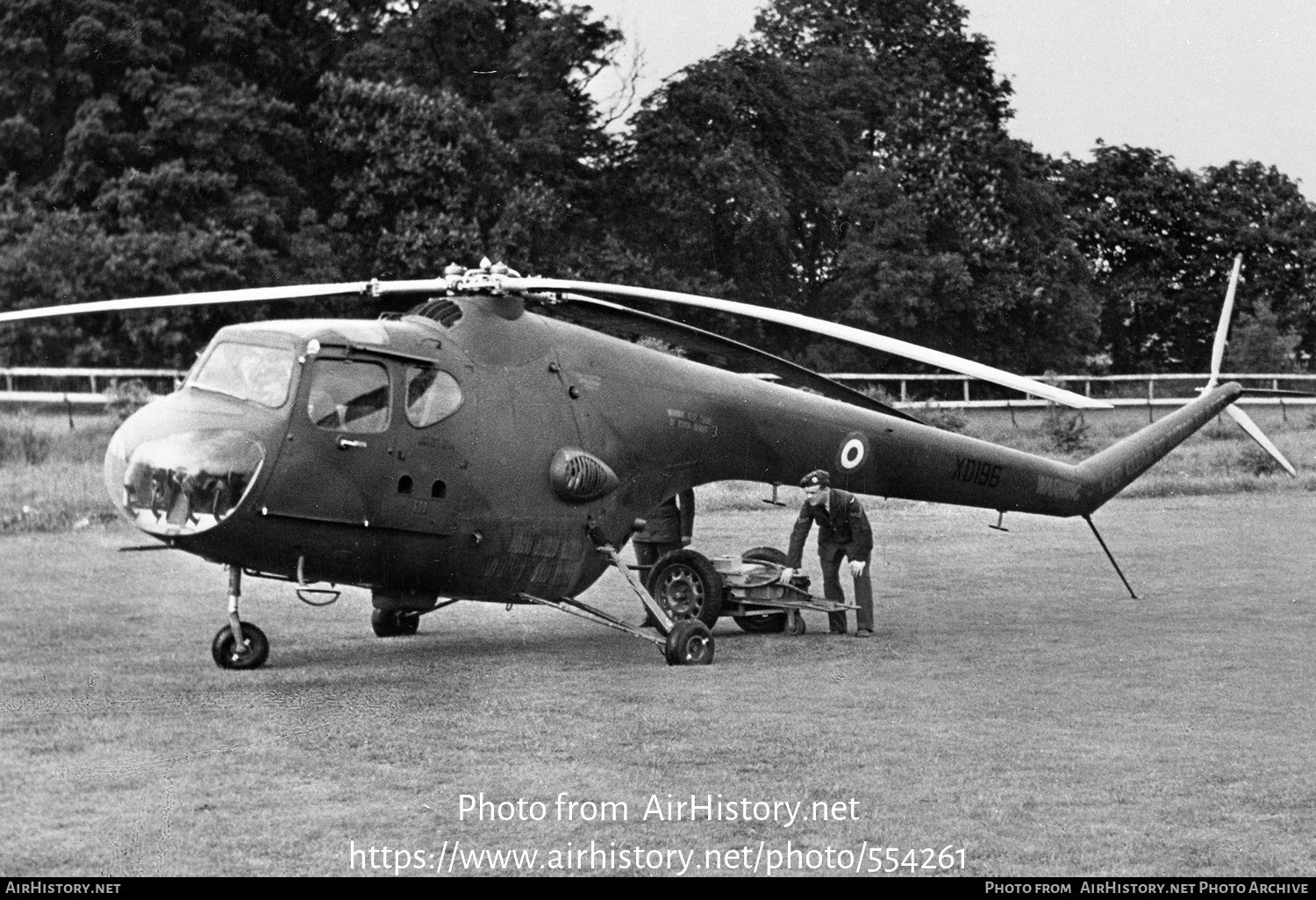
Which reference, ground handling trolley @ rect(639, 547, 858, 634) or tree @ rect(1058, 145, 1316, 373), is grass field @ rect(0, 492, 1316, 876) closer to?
ground handling trolley @ rect(639, 547, 858, 634)

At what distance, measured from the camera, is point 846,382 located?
47.2m

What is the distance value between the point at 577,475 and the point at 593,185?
3664 cm

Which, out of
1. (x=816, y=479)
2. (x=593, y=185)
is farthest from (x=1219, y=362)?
(x=593, y=185)

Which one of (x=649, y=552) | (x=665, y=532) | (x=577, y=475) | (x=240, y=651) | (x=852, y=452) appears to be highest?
(x=852, y=452)

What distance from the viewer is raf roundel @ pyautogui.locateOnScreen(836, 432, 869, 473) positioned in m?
17.5

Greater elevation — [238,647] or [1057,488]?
[1057,488]

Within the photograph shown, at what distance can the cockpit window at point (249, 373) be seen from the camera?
13.4 metres

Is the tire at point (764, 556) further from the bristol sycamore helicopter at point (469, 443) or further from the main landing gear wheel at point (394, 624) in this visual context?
the main landing gear wheel at point (394, 624)

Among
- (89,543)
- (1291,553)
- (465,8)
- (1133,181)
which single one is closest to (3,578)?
(89,543)

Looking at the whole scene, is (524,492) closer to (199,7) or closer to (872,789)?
(872,789)

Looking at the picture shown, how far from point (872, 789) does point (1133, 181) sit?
5771cm

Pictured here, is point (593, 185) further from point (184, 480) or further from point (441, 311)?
point (184, 480)

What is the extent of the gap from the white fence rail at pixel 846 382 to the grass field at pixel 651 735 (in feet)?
39.1

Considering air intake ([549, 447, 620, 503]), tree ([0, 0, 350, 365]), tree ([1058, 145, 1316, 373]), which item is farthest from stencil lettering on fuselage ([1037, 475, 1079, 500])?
tree ([1058, 145, 1316, 373])
